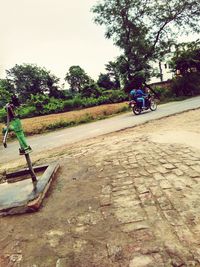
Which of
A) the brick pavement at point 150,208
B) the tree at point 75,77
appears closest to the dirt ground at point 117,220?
the brick pavement at point 150,208

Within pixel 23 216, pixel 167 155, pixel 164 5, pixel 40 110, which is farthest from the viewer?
pixel 40 110

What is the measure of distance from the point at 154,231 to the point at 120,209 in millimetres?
672

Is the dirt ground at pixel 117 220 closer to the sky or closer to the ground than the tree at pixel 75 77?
closer to the ground

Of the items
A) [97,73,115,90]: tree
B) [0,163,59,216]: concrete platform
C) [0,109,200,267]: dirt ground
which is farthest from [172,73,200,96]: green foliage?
[97,73,115,90]: tree

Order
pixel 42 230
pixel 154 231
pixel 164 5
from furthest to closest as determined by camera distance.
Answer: pixel 164 5, pixel 42 230, pixel 154 231

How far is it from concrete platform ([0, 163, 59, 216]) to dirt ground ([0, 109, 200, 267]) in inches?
5.3

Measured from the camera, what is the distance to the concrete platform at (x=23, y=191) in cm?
362

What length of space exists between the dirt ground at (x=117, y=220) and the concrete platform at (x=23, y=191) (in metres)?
0.14

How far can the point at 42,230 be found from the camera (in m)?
3.02

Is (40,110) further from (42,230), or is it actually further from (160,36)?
(42,230)

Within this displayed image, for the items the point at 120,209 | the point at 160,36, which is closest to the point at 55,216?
the point at 120,209

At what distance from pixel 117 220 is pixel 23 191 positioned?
7.81 ft

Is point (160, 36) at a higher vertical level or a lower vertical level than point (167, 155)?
higher

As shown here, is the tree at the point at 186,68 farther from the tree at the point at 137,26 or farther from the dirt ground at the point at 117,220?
the dirt ground at the point at 117,220
